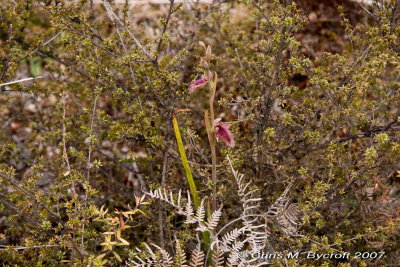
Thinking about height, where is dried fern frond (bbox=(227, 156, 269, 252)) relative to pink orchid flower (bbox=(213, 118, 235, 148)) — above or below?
below

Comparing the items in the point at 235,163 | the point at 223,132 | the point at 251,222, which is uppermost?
the point at 223,132

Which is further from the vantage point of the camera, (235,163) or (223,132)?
(235,163)

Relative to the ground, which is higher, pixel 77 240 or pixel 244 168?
pixel 244 168

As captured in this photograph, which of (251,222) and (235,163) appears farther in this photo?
(235,163)

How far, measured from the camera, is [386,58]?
74.0 inches

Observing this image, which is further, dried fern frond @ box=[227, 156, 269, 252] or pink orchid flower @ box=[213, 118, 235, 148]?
pink orchid flower @ box=[213, 118, 235, 148]

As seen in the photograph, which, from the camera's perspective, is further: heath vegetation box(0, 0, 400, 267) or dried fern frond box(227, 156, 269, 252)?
heath vegetation box(0, 0, 400, 267)

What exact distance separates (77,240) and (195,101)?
45.9 inches

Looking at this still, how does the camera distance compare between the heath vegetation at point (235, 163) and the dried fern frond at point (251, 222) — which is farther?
the heath vegetation at point (235, 163)

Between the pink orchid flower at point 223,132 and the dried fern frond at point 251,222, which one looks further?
the pink orchid flower at point 223,132

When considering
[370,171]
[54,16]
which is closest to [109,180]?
[54,16]

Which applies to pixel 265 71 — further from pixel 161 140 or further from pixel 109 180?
pixel 109 180

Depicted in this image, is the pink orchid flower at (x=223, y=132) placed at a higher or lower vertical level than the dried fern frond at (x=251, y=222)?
higher

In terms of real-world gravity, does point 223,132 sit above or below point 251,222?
above
